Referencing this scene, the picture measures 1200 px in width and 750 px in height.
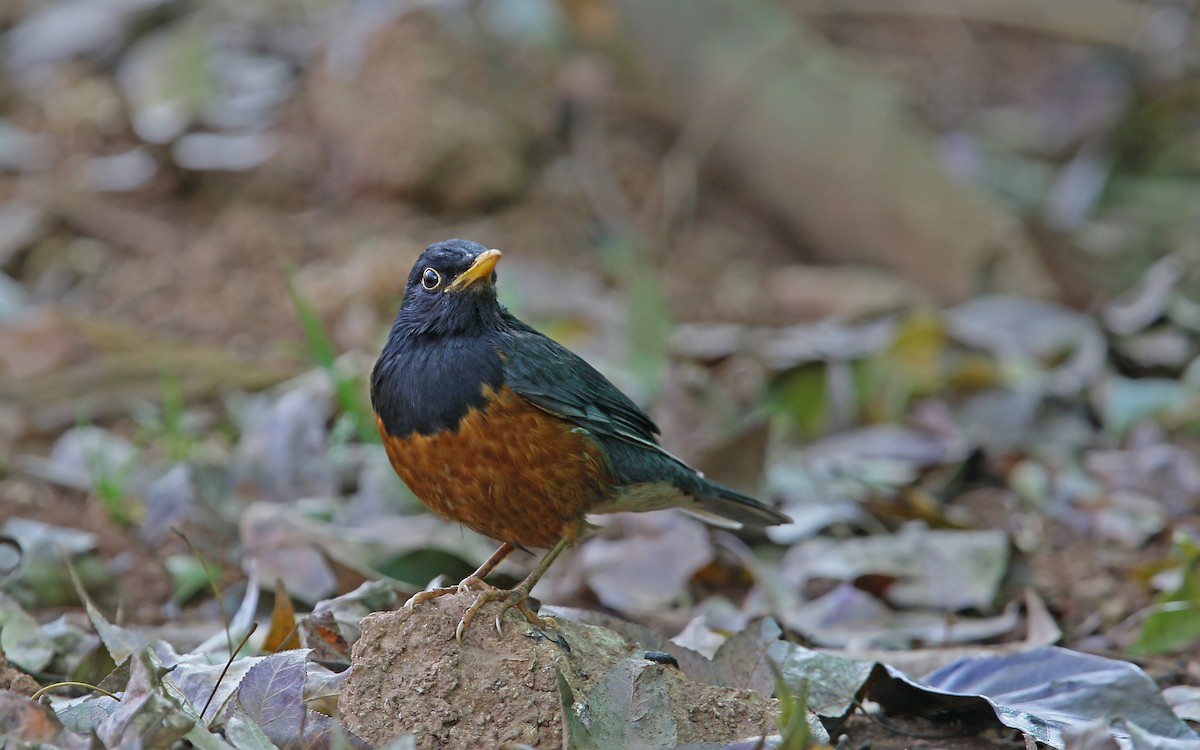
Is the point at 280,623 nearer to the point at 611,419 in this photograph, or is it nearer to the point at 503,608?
the point at 503,608

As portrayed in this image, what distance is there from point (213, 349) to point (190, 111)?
284 centimetres

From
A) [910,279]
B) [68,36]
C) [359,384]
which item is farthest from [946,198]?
[68,36]

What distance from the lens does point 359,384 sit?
5.80 m

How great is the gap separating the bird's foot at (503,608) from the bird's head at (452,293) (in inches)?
34.5

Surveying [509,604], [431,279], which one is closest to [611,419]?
[431,279]

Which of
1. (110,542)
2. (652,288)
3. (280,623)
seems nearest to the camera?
(280,623)

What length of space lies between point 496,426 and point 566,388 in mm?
276

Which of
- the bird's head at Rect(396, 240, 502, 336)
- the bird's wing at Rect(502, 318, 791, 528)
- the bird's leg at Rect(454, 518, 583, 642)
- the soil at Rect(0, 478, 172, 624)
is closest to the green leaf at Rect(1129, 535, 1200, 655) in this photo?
the bird's wing at Rect(502, 318, 791, 528)

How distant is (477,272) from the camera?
403 centimetres

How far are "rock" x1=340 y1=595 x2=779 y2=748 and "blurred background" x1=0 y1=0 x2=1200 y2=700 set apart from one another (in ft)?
3.16

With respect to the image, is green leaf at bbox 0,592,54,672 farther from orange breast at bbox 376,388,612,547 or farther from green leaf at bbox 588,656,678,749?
A: green leaf at bbox 588,656,678,749

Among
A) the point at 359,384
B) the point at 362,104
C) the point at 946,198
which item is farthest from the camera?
the point at 946,198

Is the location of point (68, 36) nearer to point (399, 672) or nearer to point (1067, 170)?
point (1067, 170)

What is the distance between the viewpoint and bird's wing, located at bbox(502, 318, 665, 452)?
12.8 feet
